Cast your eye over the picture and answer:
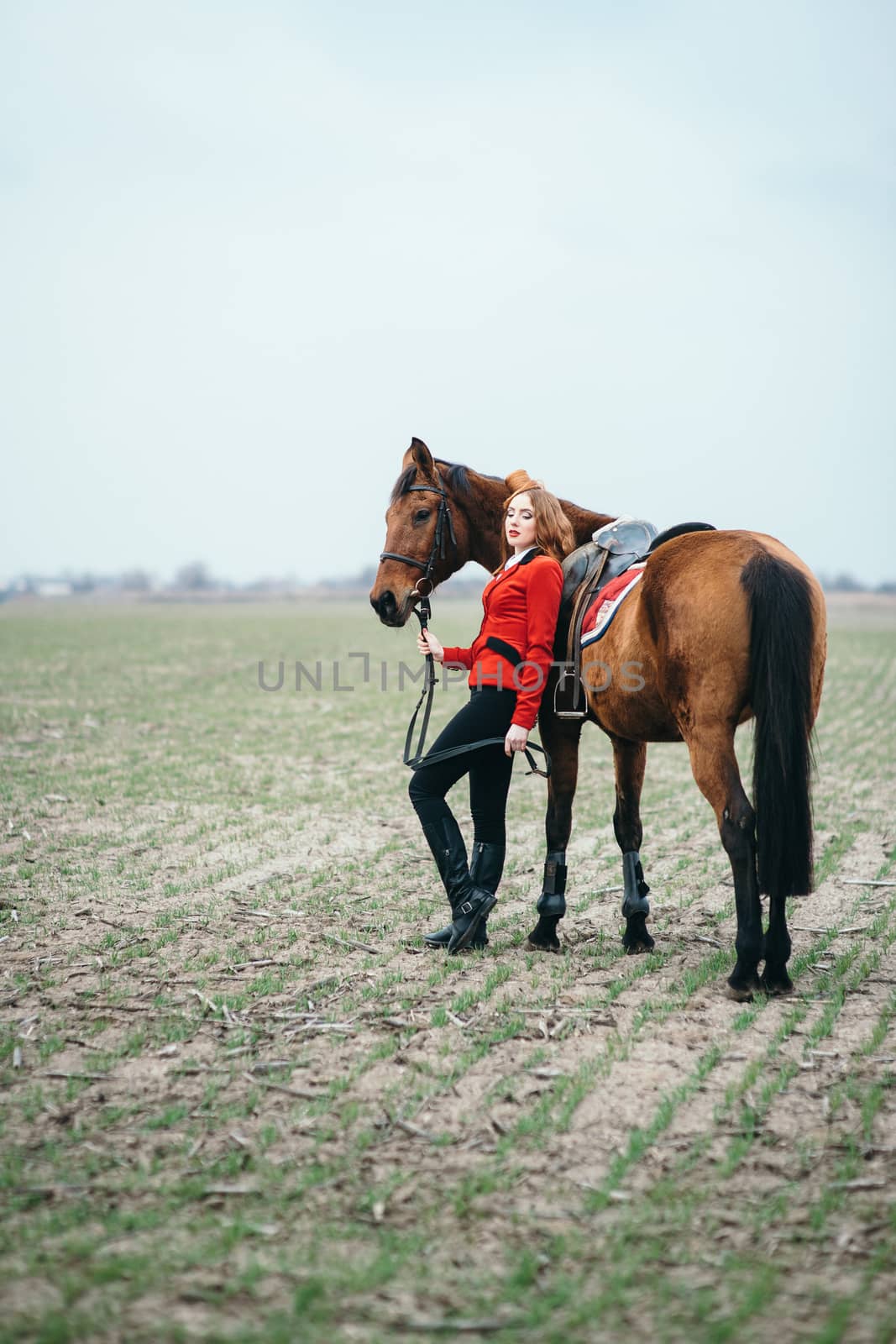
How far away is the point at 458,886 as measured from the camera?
5289 millimetres

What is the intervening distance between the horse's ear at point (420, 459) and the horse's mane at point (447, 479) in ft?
0.08

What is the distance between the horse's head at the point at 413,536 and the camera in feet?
17.9

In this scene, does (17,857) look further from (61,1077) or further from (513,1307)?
(513,1307)

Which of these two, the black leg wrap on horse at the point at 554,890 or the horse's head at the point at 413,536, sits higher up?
the horse's head at the point at 413,536

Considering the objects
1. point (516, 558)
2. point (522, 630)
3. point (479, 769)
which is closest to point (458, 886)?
point (479, 769)

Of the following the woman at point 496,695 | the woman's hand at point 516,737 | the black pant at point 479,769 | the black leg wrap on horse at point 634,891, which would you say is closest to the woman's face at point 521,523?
the woman at point 496,695

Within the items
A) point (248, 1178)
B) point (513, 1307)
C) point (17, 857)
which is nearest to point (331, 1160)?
point (248, 1178)

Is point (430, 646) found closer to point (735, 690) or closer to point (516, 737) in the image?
point (516, 737)

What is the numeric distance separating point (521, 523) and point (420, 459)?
0.83 m

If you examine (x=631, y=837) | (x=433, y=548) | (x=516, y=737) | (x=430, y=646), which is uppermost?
(x=433, y=548)

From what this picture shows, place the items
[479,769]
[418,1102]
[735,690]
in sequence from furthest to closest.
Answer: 1. [479,769]
2. [735,690]
3. [418,1102]

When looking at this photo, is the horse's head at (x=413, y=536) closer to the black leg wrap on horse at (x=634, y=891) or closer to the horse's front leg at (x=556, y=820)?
the horse's front leg at (x=556, y=820)

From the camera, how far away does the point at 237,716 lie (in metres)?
16.0

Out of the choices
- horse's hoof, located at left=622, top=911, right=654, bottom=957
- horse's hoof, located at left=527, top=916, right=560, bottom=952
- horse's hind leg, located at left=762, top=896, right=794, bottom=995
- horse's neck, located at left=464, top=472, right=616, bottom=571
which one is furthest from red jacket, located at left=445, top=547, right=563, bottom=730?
horse's hind leg, located at left=762, top=896, right=794, bottom=995
